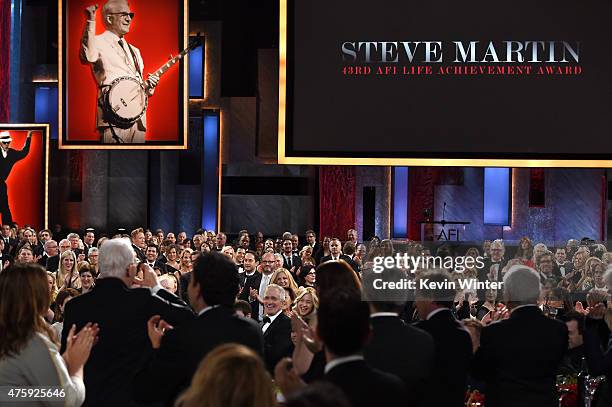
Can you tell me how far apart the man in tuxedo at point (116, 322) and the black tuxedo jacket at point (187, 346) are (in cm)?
60

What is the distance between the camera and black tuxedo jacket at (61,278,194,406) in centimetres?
520

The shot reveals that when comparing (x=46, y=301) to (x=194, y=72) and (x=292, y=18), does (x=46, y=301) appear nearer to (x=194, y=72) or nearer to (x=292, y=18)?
(x=292, y=18)

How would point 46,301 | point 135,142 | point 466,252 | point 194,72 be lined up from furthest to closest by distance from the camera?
point 194,72 → point 135,142 → point 466,252 → point 46,301

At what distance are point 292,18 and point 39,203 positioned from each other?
10650mm

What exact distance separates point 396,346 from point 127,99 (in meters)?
14.3

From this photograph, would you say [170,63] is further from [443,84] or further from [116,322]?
[116,322]

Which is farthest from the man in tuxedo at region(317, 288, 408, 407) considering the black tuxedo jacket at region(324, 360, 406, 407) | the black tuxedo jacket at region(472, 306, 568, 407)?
the black tuxedo jacket at region(472, 306, 568, 407)

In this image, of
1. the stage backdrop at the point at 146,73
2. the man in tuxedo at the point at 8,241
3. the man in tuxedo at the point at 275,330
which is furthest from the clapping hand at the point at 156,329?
the stage backdrop at the point at 146,73

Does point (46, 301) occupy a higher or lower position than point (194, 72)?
lower

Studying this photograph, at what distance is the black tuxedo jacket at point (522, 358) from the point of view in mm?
5324

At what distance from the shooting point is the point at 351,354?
354 cm

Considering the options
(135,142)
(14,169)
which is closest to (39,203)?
(14,169)

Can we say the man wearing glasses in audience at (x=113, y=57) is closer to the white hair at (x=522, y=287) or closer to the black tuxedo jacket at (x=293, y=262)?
the black tuxedo jacket at (x=293, y=262)

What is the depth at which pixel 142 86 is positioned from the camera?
60.1 feet
